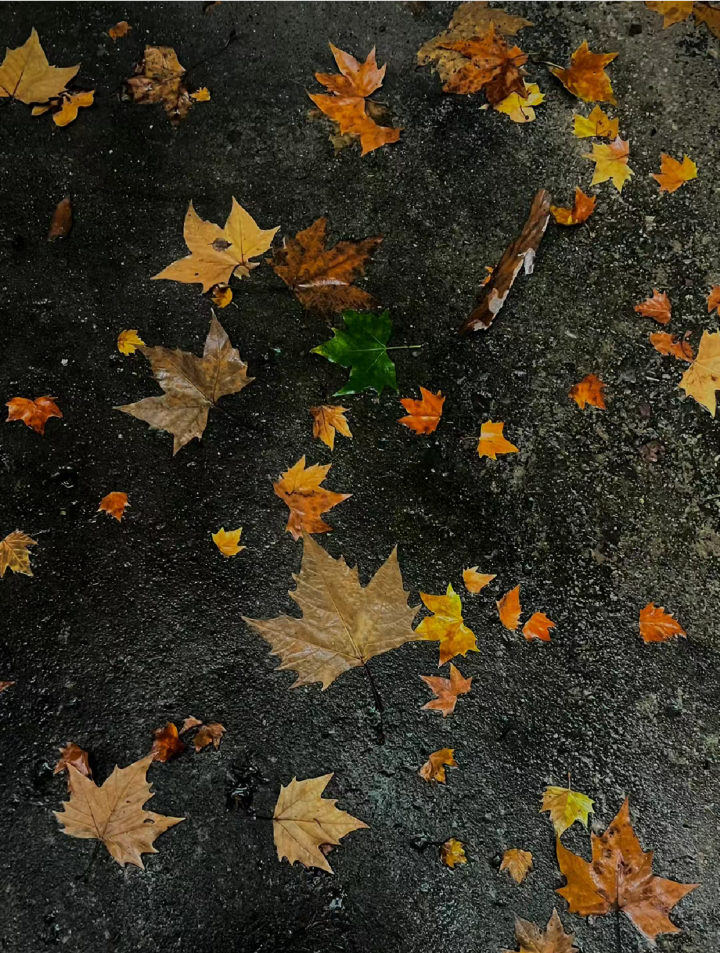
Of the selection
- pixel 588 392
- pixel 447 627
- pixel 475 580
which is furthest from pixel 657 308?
pixel 447 627

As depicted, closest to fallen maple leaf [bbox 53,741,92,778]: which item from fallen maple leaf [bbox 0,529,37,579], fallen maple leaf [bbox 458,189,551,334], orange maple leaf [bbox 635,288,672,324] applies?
fallen maple leaf [bbox 0,529,37,579]

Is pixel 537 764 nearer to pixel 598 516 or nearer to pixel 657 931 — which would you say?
pixel 657 931

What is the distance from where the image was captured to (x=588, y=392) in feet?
7.21

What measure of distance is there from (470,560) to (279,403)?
2.73 ft

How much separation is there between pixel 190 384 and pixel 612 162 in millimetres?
1671

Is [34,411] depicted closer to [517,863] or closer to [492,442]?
[492,442]

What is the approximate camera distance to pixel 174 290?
88.4 inches

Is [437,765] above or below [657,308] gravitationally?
below

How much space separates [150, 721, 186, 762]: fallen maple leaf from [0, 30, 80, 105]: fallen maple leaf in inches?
88.1

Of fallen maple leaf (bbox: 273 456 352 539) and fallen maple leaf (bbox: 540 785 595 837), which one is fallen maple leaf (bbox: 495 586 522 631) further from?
fallen maple leaf (bbox: 273 456 352 539)

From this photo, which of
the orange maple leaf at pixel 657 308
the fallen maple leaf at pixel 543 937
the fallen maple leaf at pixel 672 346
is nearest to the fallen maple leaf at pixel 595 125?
the orange maple leaf at pixel 657 308

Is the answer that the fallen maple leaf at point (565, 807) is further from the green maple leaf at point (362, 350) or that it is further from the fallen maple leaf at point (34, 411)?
the fallen maple leaf at point (34, 411)

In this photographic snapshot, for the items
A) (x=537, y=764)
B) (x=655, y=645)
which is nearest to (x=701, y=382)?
(x=655, y=645)

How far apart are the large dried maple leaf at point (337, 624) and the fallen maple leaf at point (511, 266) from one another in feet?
2.85
